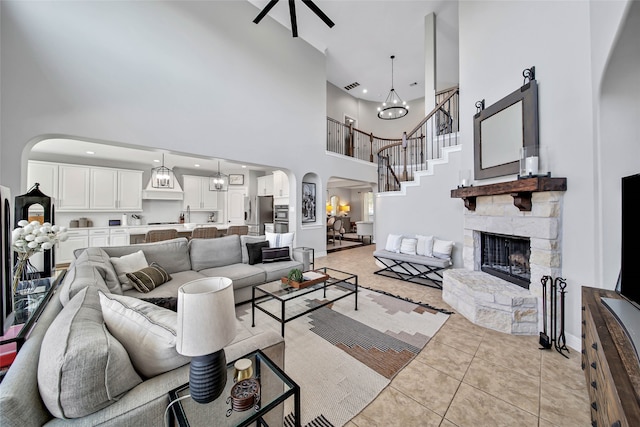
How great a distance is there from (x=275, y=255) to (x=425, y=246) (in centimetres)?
272

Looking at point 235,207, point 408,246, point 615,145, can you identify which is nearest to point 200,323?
point 615,145

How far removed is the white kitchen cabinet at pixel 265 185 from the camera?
7770 mm

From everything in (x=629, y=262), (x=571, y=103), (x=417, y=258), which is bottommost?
(x=417, y=258)

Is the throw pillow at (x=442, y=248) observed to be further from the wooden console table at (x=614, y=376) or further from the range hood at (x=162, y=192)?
the range hood at (x=162, y=192)

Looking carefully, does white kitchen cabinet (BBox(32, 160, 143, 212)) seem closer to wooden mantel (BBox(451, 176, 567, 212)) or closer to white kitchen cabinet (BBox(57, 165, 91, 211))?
white kitchen cabinet (BBox(57, 165, 91, 211))

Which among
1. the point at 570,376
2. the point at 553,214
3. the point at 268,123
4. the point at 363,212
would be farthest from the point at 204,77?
the point at 363,212

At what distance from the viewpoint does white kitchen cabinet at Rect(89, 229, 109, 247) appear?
19.0 ft

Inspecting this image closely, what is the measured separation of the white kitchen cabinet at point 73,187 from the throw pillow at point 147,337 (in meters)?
6.66

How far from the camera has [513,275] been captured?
121 inches

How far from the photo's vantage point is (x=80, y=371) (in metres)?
0.84

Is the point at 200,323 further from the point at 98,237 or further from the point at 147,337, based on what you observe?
the point at 98,237

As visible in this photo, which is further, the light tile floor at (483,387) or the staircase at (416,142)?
the staircase at (416,142)

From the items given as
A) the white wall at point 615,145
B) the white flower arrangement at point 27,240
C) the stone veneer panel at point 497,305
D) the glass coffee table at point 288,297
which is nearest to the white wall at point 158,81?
the white flower arrangement at point 27,240

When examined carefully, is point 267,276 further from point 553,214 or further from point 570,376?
point 553,214
